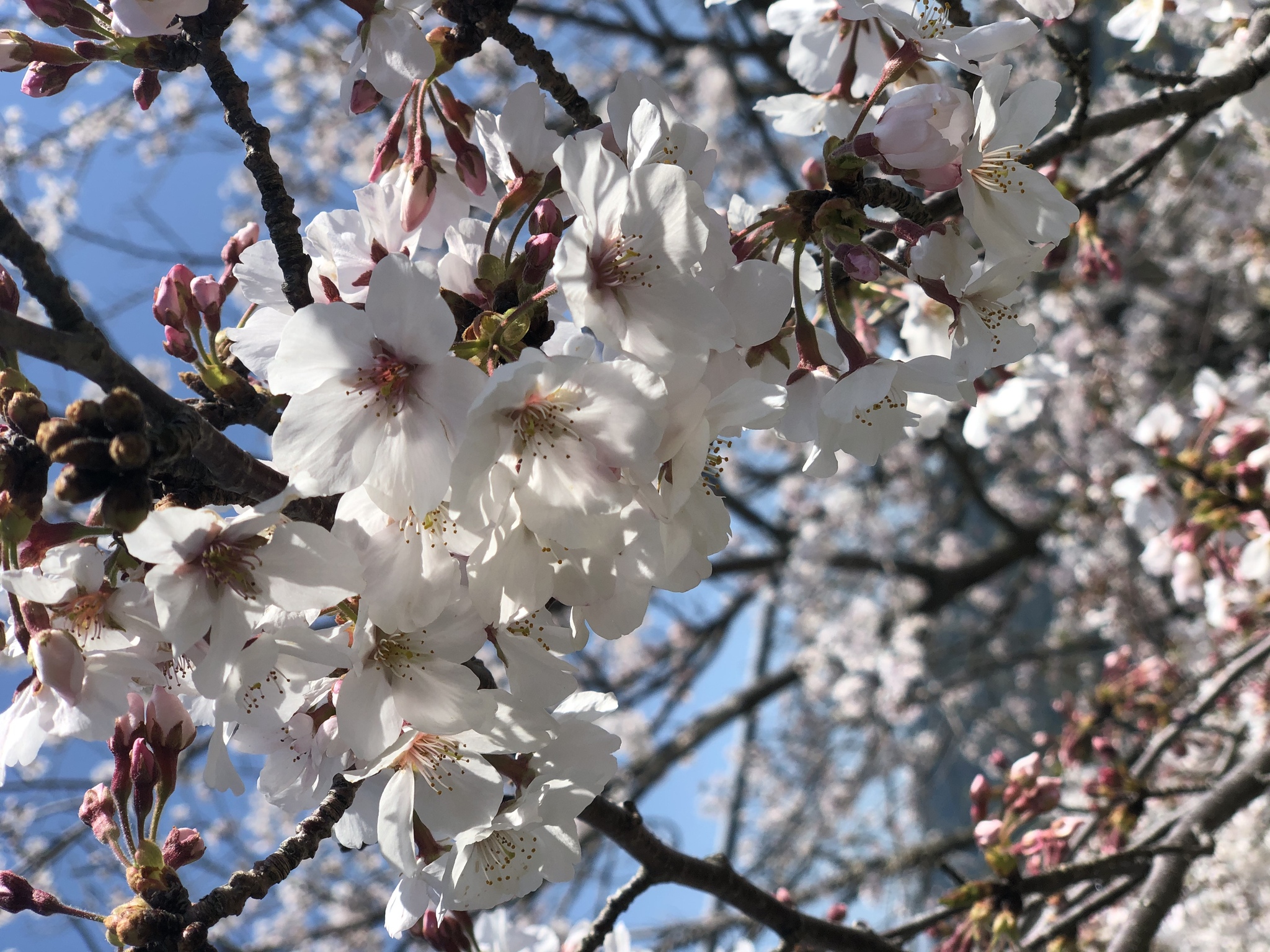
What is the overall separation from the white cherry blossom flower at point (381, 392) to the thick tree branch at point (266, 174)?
21 cm

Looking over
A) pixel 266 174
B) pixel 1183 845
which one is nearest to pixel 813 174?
pixel 266 174

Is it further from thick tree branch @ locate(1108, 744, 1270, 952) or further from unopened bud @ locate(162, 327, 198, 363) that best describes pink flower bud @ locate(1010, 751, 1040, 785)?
unopened bud @ locate(162, 327, 198, 363)

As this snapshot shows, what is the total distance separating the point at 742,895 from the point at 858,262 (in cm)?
105

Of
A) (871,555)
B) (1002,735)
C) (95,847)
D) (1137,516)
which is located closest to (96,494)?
(1137,516)

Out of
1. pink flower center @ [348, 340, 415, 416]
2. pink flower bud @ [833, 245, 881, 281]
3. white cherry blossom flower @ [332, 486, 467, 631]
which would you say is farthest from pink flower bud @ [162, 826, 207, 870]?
pink flower bud @ [833, 245, 881, 281]

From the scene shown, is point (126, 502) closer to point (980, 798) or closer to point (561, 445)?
point (561, 445)

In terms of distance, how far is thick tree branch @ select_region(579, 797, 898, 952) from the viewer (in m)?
1.34

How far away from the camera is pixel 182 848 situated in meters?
0.92

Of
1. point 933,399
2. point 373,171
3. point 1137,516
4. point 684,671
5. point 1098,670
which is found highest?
point 1098,670

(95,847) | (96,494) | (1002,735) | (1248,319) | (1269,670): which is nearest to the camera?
(96,494)

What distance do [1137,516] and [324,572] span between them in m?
2.64

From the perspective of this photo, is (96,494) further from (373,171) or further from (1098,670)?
(1098,670)

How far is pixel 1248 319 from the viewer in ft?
17.5

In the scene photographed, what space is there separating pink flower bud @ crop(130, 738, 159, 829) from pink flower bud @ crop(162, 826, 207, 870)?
0.03 metres
